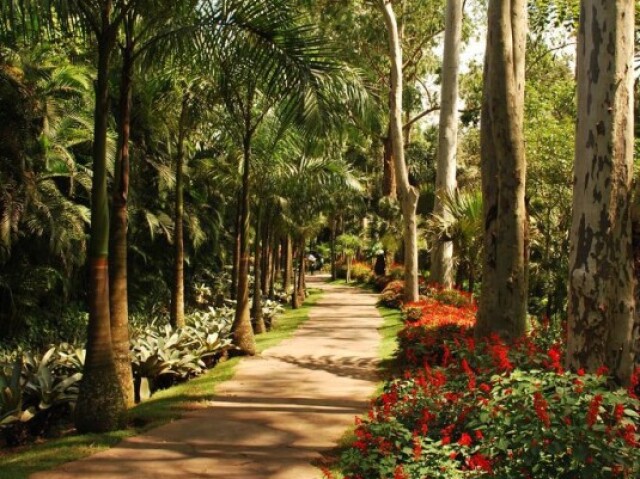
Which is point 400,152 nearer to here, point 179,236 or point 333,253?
point 179,236

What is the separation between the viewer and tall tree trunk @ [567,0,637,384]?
4758mm

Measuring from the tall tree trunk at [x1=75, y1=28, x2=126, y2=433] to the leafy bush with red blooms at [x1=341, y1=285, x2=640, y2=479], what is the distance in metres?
2.86

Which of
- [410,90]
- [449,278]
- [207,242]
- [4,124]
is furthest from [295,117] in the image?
[410,90]

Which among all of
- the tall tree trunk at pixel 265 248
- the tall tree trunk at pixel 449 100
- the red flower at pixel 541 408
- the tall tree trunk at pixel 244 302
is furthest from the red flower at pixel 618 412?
the tall tree trunk at pixel 265 248

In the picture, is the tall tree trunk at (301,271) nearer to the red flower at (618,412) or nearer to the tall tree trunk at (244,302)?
the tall tree trunk at (244,302)

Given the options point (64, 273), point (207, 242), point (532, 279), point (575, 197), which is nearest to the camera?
point (575, 197)

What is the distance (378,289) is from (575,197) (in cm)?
2691

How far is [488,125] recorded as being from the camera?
910 cm

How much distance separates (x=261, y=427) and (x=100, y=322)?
1943 millimetres

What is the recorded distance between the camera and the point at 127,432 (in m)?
6.71

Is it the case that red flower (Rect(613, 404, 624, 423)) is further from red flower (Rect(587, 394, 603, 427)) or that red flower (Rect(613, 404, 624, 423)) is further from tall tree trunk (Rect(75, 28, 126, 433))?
tall tree trunk (Rect(75, 28, 126, 433))

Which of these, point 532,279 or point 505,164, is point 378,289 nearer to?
point 532,279

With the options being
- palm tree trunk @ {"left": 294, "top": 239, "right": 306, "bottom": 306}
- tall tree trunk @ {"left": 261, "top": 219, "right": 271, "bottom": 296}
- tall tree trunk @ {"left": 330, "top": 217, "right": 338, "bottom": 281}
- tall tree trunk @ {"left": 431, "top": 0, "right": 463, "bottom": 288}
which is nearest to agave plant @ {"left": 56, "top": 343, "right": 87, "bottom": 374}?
tall tree trunk @ {"left": 431, "top": 0, "right": 463, "bottom": 288}

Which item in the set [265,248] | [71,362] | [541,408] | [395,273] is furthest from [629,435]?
[395,273]
